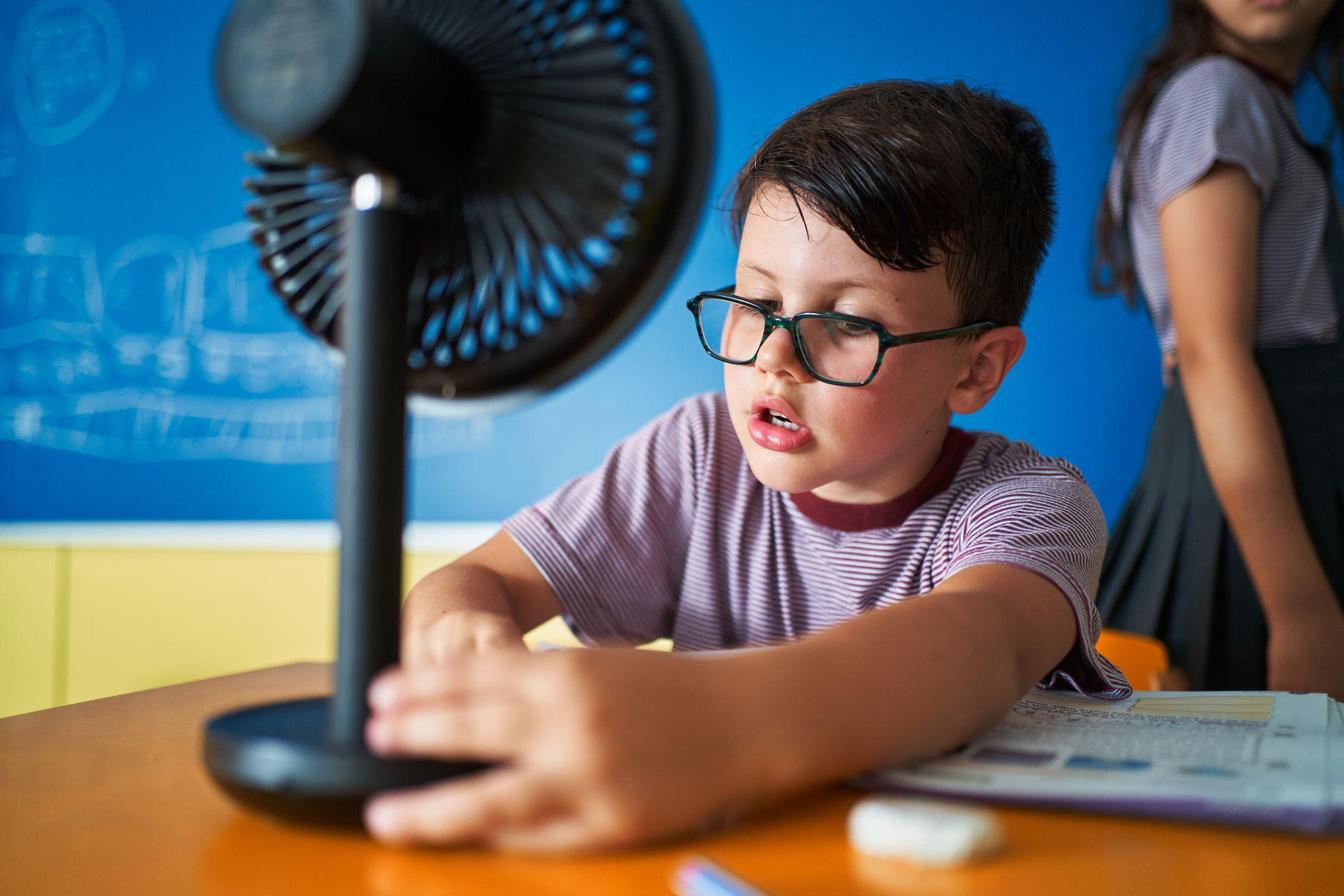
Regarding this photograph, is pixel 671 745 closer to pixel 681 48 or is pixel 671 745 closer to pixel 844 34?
pixel 681 48

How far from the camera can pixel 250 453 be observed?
220cm

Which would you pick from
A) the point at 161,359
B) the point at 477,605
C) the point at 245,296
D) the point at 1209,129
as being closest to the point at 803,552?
the point at 477,605

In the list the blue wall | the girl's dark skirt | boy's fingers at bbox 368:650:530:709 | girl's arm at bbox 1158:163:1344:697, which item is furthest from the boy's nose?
the blue wall

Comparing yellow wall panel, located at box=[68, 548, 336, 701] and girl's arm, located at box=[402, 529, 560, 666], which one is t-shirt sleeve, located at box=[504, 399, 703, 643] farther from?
yellow wall panel, located at box=[68, 548, 336, 701]

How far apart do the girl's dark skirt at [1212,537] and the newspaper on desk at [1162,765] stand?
0.64m

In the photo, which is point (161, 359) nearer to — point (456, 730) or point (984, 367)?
point (984, 367)

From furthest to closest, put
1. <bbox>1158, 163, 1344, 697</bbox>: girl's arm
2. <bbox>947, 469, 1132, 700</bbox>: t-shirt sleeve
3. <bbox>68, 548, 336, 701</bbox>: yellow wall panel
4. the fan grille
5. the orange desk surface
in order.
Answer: <bbox>68, 548, 336, 701</bbox>: yellow wall panel, <bbox>1158, 163, 1344, 697</bbox>: girl's arm, <bbox>947, 469, 1132, 700</bbox>: t-shirt sleeve, the fan grille, the orange desk surface

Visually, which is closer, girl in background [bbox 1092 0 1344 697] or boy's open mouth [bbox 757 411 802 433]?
boy's open mouth [bbox 757 411 802 433]

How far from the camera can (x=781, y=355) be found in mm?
702

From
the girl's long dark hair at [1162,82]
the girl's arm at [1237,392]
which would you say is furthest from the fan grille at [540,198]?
the girl's long dark hair at [1162,82]

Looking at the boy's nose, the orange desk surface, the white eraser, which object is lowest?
the orange desk surface

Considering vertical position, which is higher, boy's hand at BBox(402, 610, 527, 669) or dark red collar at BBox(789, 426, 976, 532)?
dark red collar at BBox(789, 426, 976, 532)

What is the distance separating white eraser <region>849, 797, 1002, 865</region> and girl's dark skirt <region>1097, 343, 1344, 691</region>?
0.99 m

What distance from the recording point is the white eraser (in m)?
0.34
